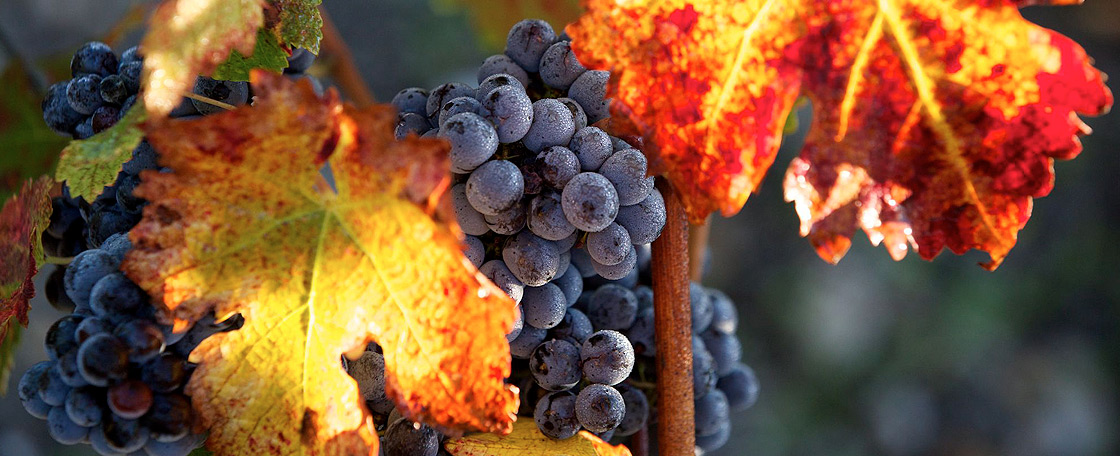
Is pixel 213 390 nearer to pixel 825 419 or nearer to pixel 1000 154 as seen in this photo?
pixel 1000 154

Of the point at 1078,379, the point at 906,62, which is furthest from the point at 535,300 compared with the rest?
the point at 1078,379

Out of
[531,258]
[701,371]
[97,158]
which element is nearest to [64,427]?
[97,158]

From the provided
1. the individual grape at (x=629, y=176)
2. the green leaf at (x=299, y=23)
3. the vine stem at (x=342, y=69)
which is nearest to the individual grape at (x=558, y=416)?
the individual grape at (x=629, y=176)

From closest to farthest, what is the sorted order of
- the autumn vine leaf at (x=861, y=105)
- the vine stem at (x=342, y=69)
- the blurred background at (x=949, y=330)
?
1. the autumn vine leaf at (x=861, y=105)
2. the vine stem at (x=342, y=69)
3. the blurred background at (x=949, y=330)

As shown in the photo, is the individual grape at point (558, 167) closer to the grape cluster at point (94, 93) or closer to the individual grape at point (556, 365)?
the individual grape at point (556, 365)

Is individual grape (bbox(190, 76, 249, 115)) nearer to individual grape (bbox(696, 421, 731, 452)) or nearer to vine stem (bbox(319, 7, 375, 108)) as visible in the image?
vine stem (bbox(319, 7, 375, 108))
